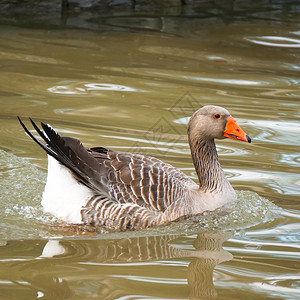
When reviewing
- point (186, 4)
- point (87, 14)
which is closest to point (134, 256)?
point (87, 14)

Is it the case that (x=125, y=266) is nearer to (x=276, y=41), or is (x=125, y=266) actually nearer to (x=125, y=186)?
(x=125, y=186)

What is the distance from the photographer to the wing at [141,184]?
21.4 ft

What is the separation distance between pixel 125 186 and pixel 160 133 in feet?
8.68

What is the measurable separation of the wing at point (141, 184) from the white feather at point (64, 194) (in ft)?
1.04

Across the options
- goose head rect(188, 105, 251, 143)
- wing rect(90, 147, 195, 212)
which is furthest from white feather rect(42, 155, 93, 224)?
goose head rect(188, 105, 251, 143)

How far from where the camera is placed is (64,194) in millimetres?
6664

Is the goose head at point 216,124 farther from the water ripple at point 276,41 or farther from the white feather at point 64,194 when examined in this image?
the water ripple at point 276,41

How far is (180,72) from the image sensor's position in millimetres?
11688

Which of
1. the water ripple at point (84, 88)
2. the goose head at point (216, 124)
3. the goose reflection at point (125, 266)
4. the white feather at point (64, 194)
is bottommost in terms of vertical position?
the goose reflection at point (125, 266)

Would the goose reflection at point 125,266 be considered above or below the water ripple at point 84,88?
below

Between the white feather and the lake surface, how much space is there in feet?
0.51

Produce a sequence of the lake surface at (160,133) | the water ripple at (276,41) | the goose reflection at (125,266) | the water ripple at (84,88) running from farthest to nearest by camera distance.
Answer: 1. the water ripple at (276,41)
2. the water ripple at (84,88)
3. the lake surface at (160,133)
4. the goose reflection at (125,266)

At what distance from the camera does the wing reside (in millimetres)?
6516

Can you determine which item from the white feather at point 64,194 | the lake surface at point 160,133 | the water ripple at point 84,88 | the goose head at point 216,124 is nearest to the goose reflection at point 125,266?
the lake surface at point 160,133
